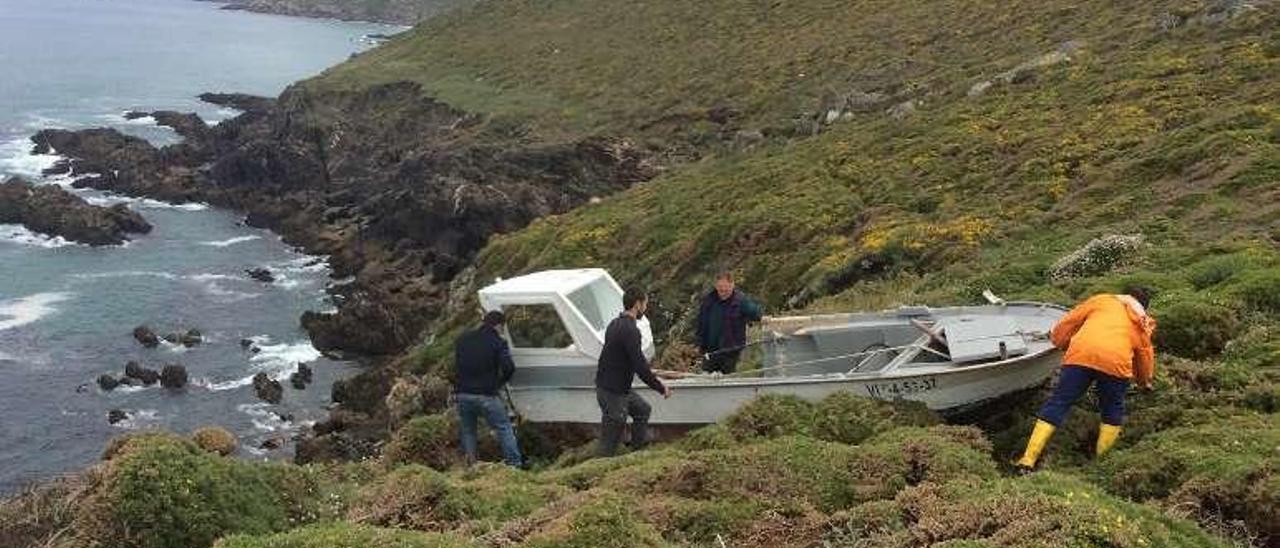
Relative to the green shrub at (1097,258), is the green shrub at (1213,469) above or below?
above

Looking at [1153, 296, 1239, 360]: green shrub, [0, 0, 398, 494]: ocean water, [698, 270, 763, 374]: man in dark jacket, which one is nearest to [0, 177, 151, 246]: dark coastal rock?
[0, 0, 398, 494]: ocean water

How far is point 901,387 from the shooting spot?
40.1 feet

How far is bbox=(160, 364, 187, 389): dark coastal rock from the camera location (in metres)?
38.4

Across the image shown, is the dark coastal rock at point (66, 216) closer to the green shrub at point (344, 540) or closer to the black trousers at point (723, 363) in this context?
the black trousers at point (723, 363)

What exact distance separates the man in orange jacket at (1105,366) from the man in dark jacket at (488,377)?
6965mm

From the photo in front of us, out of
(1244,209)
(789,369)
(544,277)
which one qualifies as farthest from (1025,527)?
(1244,209)

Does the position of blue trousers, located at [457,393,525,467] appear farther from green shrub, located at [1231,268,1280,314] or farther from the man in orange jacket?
green shrub, located at [1231,268,1280,314]

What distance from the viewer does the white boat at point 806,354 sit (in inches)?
475

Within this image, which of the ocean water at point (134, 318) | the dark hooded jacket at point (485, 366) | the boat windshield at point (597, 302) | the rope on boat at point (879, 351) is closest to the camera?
the rope on boat at point (879, 351)

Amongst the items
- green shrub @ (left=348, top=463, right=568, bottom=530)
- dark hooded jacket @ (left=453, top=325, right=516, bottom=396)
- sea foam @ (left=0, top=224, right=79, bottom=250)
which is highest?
green shrub @ (left=348, top=463, right=568, bottom=530)

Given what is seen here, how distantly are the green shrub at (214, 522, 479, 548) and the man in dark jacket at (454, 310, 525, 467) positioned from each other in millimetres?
6415

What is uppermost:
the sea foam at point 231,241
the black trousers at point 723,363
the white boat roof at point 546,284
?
the white boat roof at point 546,284

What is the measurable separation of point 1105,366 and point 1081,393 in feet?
1.40

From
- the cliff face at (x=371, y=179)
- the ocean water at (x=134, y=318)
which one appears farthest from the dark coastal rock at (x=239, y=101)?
the cliff face at (x=371, y=179)
